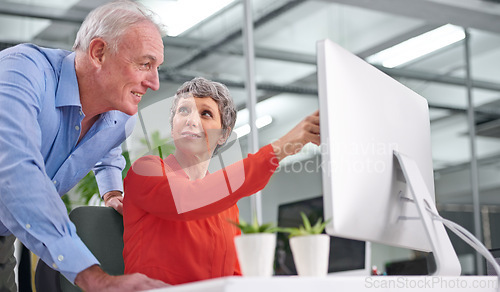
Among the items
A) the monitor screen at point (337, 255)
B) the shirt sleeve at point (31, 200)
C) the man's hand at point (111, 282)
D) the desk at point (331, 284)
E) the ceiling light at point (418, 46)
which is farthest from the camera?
the ceiling light at point (418, 46)

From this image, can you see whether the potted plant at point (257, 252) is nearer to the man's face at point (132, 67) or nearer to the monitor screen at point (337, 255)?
the man's face at point (132, 67)

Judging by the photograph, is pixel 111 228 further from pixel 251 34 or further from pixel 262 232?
pixel 251 34

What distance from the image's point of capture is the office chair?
155cm

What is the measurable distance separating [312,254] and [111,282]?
385 millimetres

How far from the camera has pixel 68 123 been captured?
171 centimetres

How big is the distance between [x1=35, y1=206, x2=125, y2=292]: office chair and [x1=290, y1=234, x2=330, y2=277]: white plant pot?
2.36 ft

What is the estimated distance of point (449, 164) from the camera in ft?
16.1

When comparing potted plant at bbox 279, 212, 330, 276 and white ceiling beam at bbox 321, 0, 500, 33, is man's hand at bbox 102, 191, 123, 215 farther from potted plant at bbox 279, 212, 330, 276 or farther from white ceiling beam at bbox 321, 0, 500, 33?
white ceiling beam at bbox 321, 0, 500, 33

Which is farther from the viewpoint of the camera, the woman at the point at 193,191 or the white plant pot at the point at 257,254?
the woman at the point at 193,191

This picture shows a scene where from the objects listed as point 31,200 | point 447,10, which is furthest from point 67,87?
point 447,10

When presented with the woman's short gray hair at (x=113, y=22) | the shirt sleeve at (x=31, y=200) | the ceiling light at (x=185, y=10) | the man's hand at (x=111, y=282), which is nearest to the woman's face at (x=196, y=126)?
the woman's short gray hair at (x=113, y=22)

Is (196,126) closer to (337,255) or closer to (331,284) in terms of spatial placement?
(331,284)

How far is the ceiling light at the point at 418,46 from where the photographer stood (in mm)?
4773

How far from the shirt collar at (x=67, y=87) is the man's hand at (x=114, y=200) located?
31cm
